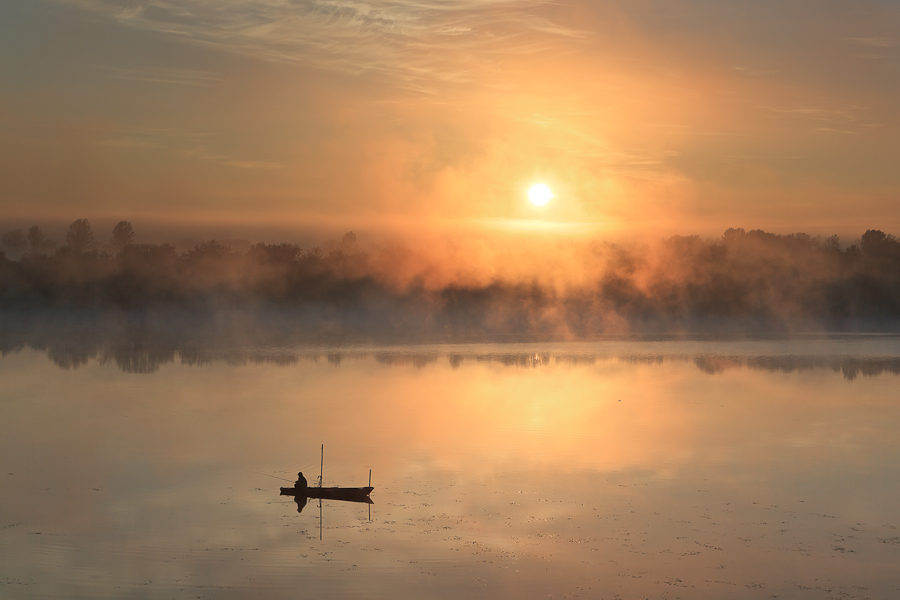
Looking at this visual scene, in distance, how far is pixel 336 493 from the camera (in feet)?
74.2

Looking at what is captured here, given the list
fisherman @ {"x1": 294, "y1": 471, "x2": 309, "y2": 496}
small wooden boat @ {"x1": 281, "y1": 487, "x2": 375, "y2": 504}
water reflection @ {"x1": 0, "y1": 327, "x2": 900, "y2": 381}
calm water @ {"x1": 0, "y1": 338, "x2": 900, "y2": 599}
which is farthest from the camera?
water reflection @ {"x1": 0, "y1": 327, "x2": 900, "y2": 381}

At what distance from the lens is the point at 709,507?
2236 centimetres

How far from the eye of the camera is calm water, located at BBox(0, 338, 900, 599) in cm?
1695

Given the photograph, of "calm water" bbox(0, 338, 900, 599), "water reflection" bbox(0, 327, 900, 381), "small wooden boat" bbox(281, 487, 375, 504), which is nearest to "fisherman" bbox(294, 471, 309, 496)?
"small wooden boat" bbox(281, 487, 375, 504)

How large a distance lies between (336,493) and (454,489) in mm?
3454

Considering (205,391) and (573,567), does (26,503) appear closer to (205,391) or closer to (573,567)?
(573,567)

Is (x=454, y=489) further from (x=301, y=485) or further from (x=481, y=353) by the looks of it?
(x=481, y=353)

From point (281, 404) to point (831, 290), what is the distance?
115 meters

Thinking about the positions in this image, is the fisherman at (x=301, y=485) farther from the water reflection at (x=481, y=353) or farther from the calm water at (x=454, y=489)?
the water reflection at (x=481, y=353)

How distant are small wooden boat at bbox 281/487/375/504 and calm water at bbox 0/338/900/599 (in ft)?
0.67

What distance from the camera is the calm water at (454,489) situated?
17.0 meters

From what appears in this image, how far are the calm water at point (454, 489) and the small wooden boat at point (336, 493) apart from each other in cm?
20

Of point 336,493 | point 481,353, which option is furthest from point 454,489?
point 481,353

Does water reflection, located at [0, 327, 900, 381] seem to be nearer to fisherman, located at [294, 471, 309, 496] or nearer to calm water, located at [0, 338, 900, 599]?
calm water, located at [0, 338, 900, 599]
